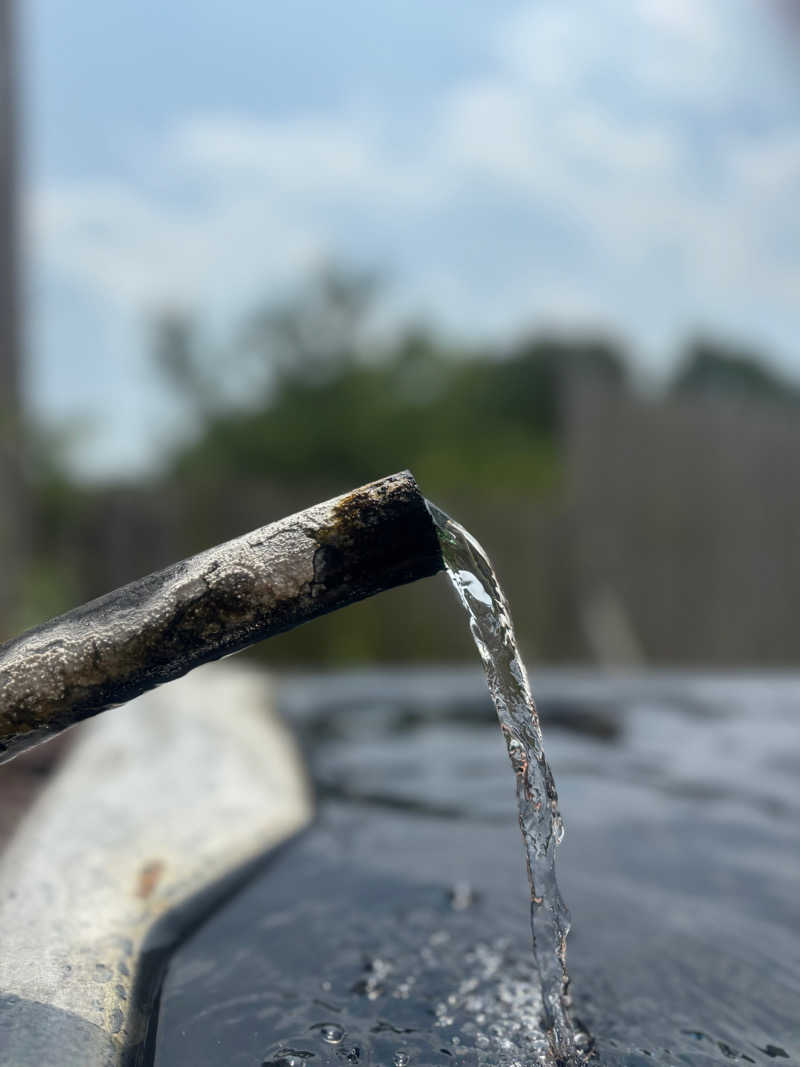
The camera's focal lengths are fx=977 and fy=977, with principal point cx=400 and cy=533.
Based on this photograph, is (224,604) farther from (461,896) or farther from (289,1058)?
(461,896)

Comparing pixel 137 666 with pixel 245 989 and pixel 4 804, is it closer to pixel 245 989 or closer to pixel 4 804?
pixel 245 989

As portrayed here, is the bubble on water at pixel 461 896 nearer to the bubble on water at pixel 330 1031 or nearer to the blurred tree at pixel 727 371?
the bubble on water at pixel 330 1031

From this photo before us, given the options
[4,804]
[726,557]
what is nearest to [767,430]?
[726,557]

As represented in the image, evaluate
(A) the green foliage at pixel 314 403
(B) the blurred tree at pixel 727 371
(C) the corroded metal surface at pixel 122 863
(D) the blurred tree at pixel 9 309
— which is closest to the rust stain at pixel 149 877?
(C) the corroded metal surface at pixel 122 863

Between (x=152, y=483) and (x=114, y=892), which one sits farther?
(x=152, y=483)

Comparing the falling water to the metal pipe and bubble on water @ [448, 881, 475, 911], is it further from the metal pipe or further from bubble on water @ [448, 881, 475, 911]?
bubble on water @ [448, 881, 475, 911]

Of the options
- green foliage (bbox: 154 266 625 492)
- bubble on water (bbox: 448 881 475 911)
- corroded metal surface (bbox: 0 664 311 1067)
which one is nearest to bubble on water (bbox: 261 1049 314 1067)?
corroded metal surface (bbox: 0 664 311 1067)
